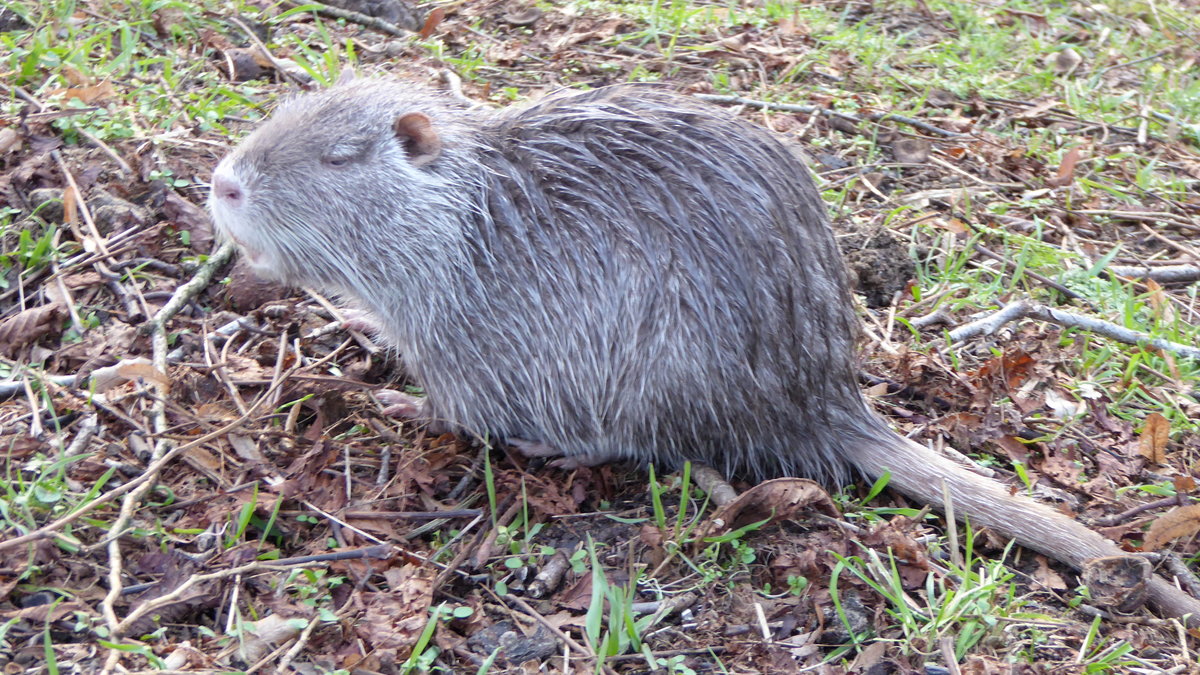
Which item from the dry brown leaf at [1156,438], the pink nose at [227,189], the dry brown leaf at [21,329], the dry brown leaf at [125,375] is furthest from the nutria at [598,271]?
the dry brown leaf at [21,329]

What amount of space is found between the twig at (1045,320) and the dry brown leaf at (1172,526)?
82cm

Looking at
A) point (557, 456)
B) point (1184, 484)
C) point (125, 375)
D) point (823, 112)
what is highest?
point (823, 112)

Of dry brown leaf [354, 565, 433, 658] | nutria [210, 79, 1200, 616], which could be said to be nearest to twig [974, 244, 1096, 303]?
nutria [210, 79, 1200, 616]

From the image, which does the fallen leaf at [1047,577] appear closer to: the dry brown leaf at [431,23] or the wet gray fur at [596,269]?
the wet gray fur at [596,269]

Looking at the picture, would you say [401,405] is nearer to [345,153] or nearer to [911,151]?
[345,153]

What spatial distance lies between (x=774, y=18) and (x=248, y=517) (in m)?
3.62

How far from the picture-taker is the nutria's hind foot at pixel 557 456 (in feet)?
9.32

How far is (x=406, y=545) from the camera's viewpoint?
2.53 metres

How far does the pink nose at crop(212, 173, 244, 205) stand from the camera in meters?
2.65

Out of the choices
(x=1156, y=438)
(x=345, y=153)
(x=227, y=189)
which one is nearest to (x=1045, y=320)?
(x=1156, y=438)

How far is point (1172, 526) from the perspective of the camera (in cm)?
258

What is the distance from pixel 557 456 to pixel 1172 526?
1.55 metres

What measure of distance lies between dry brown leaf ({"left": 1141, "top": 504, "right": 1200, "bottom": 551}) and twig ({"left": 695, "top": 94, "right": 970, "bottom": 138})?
215 cm

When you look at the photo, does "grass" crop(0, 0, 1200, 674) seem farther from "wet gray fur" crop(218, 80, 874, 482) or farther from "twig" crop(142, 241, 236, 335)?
"wet gray fur" crop(218, 80, 874, 482)
